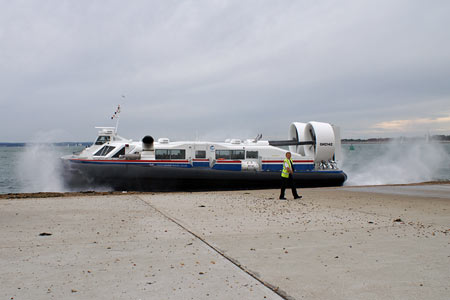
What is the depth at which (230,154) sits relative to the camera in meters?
14.4

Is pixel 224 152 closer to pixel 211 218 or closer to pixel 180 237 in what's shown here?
pixel 211 218

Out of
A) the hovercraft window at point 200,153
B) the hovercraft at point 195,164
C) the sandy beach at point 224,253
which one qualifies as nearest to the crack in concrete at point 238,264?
the sandy beach at point 224,253

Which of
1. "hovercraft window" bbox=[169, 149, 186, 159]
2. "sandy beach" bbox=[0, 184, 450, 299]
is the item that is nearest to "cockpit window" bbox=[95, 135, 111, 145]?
"hovercraft window" bbox=[169, 149, 186, 159]

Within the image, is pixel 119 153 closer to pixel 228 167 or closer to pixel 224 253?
pixel 228 167

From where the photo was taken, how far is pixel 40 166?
763 inches

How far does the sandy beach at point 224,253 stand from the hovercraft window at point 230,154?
7.17m

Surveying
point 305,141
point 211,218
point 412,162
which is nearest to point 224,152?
point 305,141

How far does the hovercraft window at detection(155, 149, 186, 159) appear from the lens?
1384 cm

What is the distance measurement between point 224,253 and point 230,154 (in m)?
10.4

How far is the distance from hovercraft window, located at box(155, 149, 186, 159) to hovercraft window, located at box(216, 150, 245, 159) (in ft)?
3.94

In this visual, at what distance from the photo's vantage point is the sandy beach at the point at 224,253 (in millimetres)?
3035

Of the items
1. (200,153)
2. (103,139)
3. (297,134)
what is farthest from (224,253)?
(297,134)

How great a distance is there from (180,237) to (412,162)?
33.6 meters

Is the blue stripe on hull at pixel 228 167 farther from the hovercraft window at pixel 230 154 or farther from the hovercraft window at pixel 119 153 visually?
the hovercraft window at pixel 119 153
